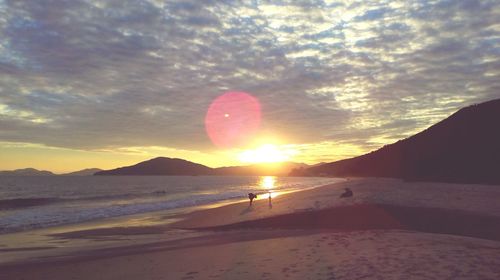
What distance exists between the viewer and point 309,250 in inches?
536

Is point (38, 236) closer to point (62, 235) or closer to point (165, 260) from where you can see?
point (62, 235)

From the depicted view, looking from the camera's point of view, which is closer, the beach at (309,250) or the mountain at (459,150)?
the beach at (309,250)

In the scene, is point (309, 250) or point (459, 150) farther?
point (459, 150)

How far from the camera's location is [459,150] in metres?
83.1

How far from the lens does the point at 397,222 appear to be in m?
20.3

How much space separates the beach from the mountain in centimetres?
4355

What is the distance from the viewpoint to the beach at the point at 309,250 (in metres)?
10.8

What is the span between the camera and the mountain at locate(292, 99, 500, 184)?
69.1 m

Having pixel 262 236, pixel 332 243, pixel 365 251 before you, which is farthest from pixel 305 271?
pixel 262 236

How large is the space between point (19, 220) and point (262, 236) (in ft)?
77.4

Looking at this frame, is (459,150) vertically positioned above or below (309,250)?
above

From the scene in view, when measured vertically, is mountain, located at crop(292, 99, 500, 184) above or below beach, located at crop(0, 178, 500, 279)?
above

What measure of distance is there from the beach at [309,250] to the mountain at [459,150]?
4355 centimetres

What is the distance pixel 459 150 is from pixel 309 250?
263ft
